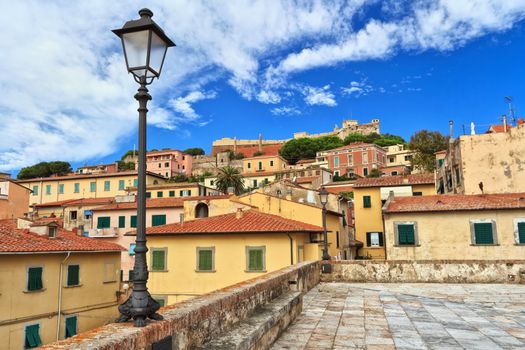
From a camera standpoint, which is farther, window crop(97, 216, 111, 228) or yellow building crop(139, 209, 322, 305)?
window crop(97, 216, 111, 228)

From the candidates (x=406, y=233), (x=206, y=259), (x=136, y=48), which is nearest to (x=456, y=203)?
(x=406, y=233)

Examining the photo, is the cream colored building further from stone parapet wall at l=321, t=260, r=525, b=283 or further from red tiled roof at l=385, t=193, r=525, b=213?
stone parapet wall at l=321, t=260, r=525, b=283

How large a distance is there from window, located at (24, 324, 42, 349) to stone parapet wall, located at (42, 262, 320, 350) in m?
18.4

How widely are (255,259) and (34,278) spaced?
1191 cm

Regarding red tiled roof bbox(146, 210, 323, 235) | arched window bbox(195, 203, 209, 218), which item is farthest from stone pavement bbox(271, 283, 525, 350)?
arched window bbox(195, 203, 209, 218)

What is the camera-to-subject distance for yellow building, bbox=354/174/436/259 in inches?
1506

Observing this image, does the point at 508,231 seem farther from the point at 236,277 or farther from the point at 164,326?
the point at 164,326

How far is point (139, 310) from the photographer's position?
368 centimetres

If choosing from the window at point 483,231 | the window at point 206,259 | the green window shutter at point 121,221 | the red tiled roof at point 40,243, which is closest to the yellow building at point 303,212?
the window at point 206,259

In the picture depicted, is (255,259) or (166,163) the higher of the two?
(166,163)

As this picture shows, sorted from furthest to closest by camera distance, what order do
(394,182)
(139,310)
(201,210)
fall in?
(394,182), (201,210), (139,310)

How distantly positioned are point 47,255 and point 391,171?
6840 cm

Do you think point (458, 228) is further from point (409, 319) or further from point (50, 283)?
point (50, 283)

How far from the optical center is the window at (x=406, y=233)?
26.2 meters
